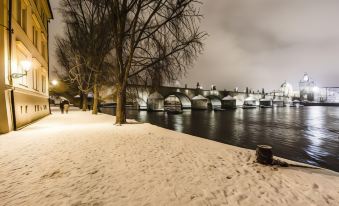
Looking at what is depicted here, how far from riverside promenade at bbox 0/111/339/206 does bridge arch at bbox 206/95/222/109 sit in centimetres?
7564

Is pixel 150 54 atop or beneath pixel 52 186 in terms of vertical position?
atop

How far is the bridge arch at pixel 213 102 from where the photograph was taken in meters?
82.4

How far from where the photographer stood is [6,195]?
417 centimetres

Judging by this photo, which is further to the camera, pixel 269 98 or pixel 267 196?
pixel 269 98

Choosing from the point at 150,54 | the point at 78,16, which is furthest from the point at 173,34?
the point at 78,16

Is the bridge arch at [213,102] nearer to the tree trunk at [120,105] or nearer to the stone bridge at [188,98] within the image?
the stone bridge at [188,98]

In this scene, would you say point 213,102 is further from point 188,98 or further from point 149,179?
point 149,179

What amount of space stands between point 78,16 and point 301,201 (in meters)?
23.8

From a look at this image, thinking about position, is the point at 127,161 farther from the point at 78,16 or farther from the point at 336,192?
the point at 78,16

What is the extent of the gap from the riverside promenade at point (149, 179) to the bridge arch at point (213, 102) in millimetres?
75643

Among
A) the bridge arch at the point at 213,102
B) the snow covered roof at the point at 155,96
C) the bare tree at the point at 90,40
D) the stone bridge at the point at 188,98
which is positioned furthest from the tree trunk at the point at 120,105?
the bridge arch at the point at 213,102

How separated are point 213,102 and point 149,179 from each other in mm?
80026

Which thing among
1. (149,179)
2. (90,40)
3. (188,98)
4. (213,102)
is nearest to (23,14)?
(90,40)

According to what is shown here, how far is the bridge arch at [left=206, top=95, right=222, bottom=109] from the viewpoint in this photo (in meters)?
82.4
